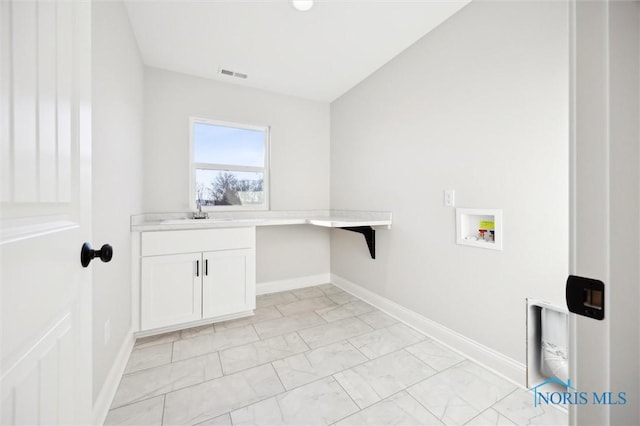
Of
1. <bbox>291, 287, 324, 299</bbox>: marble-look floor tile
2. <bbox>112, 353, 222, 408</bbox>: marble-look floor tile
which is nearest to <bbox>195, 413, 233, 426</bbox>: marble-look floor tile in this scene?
<bbox>112, 353, 222, 408</bbox>: marble-look floor tile

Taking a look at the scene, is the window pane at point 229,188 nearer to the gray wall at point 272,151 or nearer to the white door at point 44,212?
the gray wall at point 272,151

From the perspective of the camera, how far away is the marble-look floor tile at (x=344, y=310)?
2434 millimetres

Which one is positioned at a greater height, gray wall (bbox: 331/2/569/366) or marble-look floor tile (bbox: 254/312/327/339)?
gray wall (bbox: 331/2/569/366)

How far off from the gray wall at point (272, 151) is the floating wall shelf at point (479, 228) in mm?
1930

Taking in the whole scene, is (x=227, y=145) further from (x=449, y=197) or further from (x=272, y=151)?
(x=449, y=197)

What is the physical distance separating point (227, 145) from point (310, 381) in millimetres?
2521

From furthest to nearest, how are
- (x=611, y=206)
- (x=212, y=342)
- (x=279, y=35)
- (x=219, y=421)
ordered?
(x=279, y=35), (x=212, y=342), (x=219, y=421), (x=611, y=206)

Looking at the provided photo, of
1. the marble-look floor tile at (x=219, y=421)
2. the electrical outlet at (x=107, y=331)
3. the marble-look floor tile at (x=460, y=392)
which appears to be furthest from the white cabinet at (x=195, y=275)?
the marble-look floor tile at (x=460, y=392)

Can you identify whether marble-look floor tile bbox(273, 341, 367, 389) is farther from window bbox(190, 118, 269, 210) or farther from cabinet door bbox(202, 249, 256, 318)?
window bbox(190, 118, 269, 210)

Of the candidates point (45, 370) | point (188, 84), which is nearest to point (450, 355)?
point (45, 370)

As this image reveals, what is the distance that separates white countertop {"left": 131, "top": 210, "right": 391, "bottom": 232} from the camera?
6.98 ft

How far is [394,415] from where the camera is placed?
4.23 ft

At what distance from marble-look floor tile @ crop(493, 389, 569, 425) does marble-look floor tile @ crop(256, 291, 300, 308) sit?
6.50ft

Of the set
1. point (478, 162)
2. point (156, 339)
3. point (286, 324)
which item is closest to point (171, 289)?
point (156, 339)
